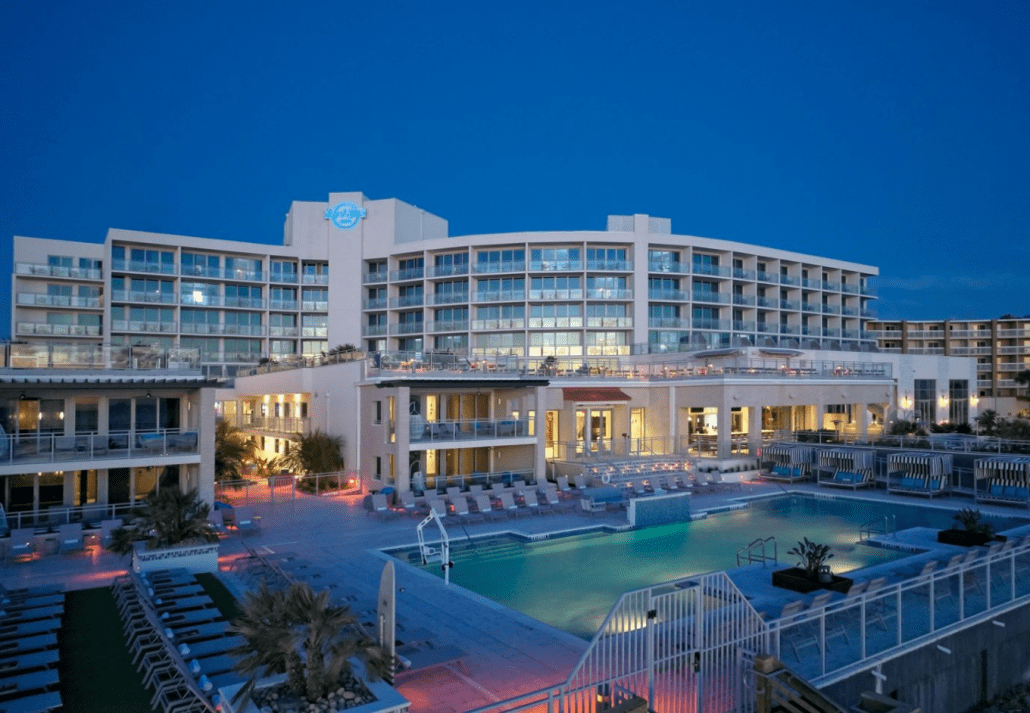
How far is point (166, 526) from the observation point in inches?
603

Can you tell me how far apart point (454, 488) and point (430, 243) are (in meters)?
32.2

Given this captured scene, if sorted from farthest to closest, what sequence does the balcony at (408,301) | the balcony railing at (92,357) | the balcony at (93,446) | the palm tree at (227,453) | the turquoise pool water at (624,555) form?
1. the balcony at (408,301)
2. the palm tree at (227,453)
3. the balcony railing at (92,357)
4. the balcony at (93,446)
5. the turquoise pool water at (624,555)

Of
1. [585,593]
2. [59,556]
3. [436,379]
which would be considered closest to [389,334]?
[436,379]

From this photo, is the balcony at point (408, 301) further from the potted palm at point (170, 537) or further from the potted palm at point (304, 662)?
the potted palm at point (304, 662)

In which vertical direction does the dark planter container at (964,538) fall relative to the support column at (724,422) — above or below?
below

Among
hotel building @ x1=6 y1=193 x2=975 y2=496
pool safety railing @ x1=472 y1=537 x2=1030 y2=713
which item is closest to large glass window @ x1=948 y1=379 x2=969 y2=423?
hotel building @ x1=6 y1=193 x2=975 y2=496

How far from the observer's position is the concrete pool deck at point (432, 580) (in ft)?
31.7

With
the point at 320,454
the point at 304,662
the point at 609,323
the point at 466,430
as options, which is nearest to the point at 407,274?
the point at 609,323

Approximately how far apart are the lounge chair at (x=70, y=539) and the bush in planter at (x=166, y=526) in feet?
7.47

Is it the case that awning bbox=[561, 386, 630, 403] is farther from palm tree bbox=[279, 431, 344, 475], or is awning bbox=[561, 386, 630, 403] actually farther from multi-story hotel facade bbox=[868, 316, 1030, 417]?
multi-story hotel facade bbox=[868, 316, 1030, 417]

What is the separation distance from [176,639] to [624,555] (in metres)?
10.9

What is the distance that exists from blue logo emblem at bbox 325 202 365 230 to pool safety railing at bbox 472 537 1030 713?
49.9 m

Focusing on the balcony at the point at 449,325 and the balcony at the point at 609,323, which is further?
the balcony at the point at 449,325

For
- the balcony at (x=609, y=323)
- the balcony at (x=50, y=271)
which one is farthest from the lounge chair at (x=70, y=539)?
the balcony at (x=50, y=271)
